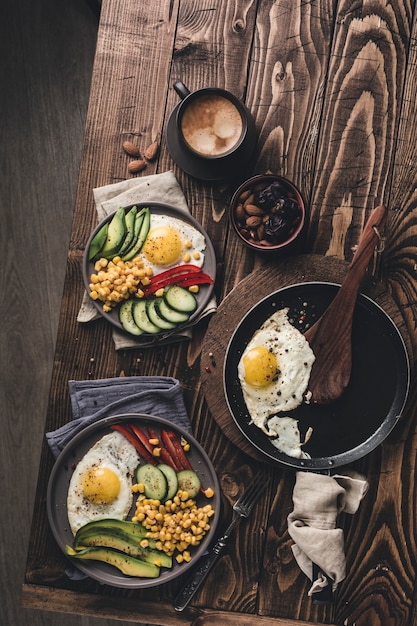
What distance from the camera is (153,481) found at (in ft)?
7.77

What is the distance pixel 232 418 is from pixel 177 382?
252mm

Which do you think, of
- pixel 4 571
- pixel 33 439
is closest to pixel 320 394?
pixel 33 439

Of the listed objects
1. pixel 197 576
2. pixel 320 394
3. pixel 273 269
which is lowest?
pixel 197 576

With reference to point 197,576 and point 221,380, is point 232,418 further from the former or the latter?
point 197,576

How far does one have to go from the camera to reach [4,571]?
11.3ft

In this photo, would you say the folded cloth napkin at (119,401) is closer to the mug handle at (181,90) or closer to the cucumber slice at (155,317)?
the cucumber slice at (155,317)

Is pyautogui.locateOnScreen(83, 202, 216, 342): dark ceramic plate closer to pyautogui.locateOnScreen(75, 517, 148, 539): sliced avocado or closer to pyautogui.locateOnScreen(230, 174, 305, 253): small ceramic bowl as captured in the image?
pyautogui.locateOnScreen(230, 174, 305, 253): small ceramic bowl

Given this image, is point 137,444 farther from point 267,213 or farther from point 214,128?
point 214,128

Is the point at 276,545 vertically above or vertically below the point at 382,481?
below

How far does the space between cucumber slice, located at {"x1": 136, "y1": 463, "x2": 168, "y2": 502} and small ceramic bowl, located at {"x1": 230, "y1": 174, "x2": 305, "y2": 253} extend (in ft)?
3.01

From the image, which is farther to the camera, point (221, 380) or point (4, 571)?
point (4, 571)

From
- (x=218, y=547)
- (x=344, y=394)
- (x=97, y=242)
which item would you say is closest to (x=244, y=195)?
(x=97, y=242)

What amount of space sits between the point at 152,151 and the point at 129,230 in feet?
1.08

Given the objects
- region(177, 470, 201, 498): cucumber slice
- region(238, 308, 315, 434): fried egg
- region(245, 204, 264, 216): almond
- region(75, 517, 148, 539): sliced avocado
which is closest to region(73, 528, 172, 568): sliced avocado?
region(75, 517, 148, 539): sliced avocado
